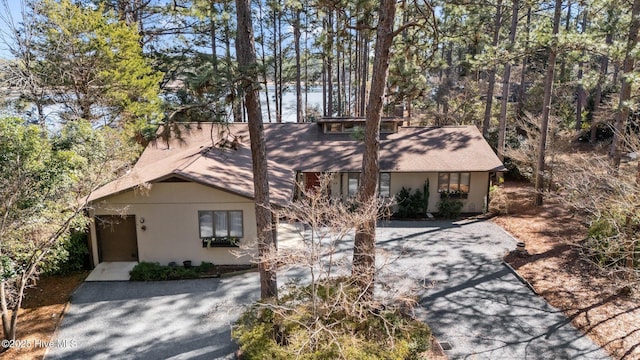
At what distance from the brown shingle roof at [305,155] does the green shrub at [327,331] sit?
186 inches

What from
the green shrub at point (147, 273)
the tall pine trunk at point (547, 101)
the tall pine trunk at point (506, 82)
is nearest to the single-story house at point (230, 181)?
the green shrub at point (147, 273)

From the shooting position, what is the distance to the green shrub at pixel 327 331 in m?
7.03

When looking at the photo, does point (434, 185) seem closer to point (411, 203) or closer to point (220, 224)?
point (411, 203)

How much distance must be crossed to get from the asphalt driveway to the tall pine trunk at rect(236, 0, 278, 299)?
1.21m

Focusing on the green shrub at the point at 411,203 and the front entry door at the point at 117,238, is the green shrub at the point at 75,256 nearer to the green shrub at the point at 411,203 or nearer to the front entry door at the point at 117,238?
the front entry door at the point at 117,238

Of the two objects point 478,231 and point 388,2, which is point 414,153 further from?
point 388,2

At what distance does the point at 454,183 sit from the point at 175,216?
11866 millimetres

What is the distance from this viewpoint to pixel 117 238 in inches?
499

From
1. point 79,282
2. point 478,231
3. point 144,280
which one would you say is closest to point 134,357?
point 144,280

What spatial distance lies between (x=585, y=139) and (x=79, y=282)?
29635 mm

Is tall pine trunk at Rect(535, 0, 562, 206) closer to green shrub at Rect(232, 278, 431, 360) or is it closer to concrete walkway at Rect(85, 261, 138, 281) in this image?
green shrub at Rect(232, 278, 431, 360)

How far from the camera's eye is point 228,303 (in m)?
10.3

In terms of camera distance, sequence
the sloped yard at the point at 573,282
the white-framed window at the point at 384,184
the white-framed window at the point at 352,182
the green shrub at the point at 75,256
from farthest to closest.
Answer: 1. the white-framed window at the point at 352,182
2. the white-framed window at the point at 384,184
3. the green shrub at the point at 75,256
4. the sloped yard at the point at 573,282

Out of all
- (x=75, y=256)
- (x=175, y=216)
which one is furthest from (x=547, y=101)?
(x=75, y=256)
